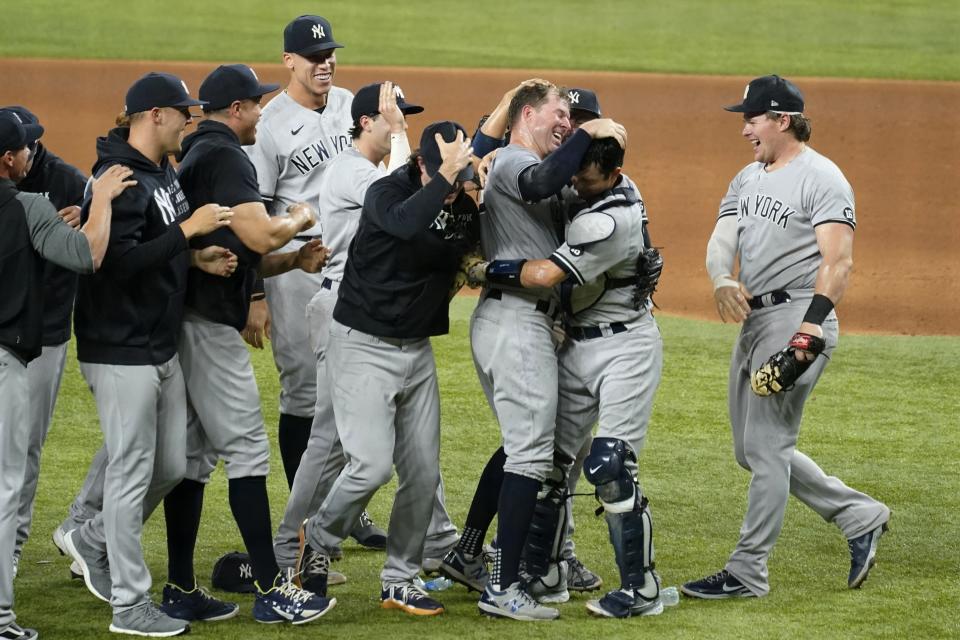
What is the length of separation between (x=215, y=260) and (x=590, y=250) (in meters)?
1.30

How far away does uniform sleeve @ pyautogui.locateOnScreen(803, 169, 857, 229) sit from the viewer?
4.97m

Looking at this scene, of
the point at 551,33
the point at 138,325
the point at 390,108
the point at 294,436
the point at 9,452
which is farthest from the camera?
the point at 551,33

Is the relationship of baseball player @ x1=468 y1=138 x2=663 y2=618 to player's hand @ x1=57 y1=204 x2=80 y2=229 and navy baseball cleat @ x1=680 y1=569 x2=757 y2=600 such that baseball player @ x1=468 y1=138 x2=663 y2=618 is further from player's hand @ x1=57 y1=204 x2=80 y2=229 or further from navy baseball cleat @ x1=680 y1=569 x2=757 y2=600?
player's hand @ x1=57 y1=204 x2=80 y2=229

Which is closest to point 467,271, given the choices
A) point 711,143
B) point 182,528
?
point 182,528

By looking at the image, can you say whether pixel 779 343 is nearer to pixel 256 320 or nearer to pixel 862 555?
pixel 862 555

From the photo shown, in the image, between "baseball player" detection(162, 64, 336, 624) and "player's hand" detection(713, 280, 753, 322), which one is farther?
"player's hand" detection(713, 280, 753, 322)

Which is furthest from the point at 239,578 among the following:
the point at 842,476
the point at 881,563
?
the point at 842,476

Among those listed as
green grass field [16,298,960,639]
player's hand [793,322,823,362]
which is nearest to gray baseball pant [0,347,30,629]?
green grass field [16,298,960,639]

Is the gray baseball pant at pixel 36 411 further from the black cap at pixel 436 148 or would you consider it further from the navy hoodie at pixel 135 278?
the black cap at pixel 436 148

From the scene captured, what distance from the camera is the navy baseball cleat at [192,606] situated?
4594mm

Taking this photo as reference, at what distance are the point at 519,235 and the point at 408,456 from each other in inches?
35.9

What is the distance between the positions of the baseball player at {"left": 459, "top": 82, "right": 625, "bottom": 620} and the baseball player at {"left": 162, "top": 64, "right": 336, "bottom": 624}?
0.68 m

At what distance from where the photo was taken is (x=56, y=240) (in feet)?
13.4

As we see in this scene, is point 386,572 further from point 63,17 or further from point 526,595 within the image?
point 63,17
